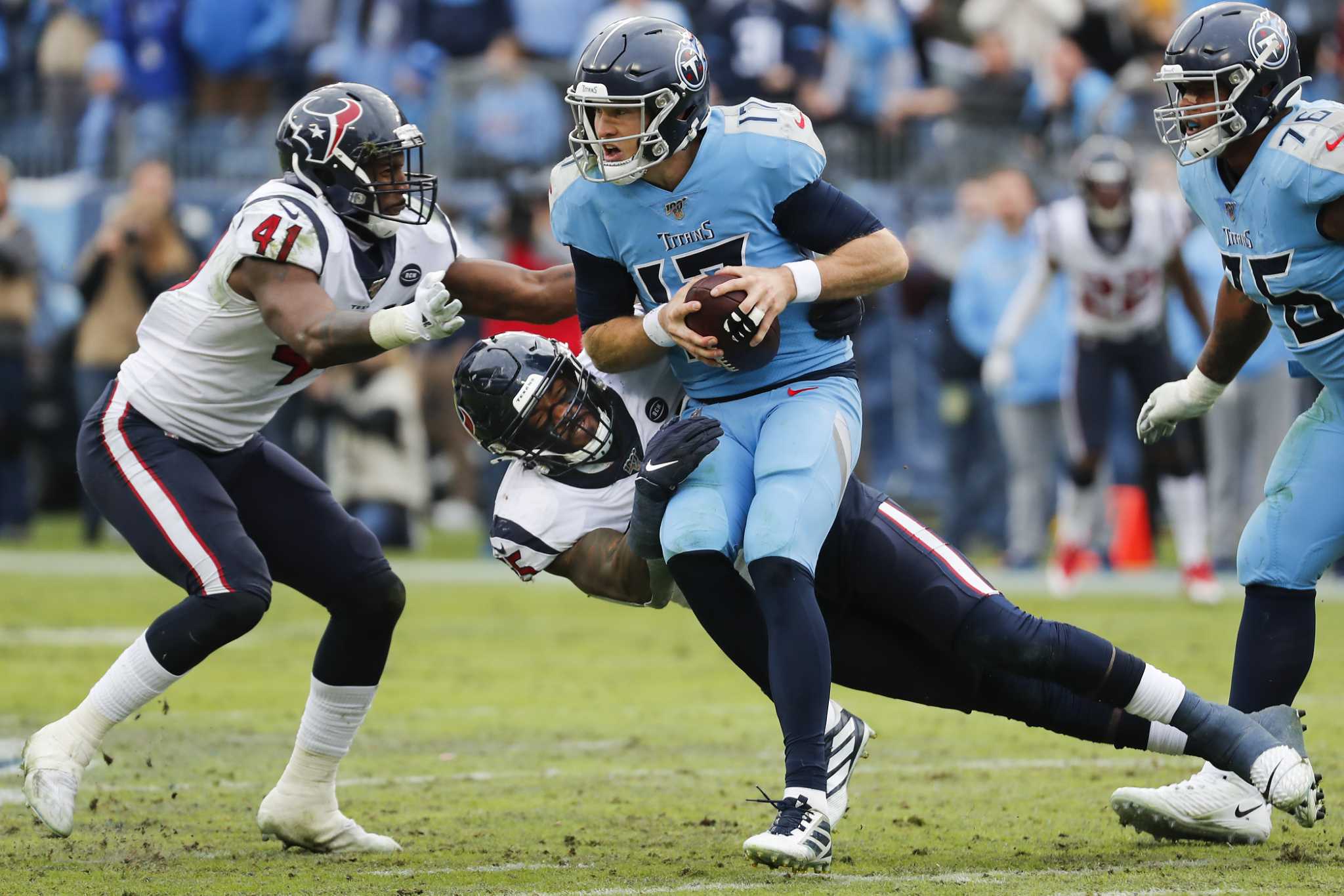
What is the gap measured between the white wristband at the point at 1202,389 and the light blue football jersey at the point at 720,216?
1026 mm

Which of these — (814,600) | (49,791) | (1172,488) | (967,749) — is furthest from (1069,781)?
(1172,488)

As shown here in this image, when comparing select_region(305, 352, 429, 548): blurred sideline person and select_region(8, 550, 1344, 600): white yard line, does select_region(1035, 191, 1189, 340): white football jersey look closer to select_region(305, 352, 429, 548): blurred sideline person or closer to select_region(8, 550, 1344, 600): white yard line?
select_region(8, 550, 1344, 600): white yard line

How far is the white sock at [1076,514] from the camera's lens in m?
9.87

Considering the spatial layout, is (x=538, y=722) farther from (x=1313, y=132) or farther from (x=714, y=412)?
(x=1313, y=132)

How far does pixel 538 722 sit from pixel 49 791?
2.47 meters

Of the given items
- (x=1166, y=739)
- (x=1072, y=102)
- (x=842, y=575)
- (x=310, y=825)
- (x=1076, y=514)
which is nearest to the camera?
(x=1166, y=739)

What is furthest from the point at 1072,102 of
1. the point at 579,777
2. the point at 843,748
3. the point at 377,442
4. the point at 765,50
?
the point at 843,748

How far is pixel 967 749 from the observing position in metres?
6.08

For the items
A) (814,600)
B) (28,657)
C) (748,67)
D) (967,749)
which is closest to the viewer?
(814,600)

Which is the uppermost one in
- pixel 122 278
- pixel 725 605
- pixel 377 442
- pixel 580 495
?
pixel 580 495

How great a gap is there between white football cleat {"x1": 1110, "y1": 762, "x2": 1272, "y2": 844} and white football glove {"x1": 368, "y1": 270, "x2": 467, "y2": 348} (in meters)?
1.94

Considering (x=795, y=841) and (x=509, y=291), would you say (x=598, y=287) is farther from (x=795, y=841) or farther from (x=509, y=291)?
(x=795, y=841)

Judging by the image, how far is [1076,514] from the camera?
9.95 meters

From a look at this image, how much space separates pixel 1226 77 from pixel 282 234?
2233 mm
